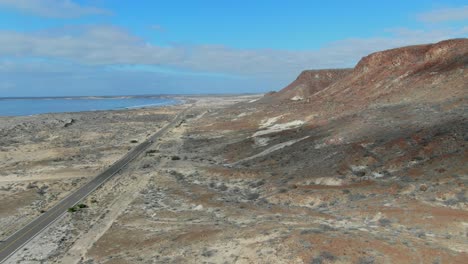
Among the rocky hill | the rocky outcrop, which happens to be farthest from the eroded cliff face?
the rocky hill

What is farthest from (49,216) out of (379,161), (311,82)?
(311,82)

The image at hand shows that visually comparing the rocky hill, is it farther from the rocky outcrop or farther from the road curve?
the rocky outcrop

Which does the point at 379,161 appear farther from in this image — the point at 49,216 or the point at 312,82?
the point at 312,82

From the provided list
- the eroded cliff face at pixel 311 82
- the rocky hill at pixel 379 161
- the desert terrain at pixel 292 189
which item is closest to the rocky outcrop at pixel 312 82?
the eroded cliff face at pixel 311 82

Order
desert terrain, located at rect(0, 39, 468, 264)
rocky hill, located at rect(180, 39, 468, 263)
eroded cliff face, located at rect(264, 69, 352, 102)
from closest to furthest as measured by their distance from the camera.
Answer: rocky hill, located at rect(180, 39, 468, 263)
desert terrain, located at rect(0, 39, 468, 264)
eroded cliff face, located at rect(264, 69, 352, 102)

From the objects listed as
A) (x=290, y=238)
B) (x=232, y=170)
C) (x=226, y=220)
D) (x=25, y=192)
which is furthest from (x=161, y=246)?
(x=25, y=192)

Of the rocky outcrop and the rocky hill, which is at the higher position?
the rocky outcrop

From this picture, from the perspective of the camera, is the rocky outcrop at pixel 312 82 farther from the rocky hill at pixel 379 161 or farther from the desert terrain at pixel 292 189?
the desert terrain at pixel 292 189

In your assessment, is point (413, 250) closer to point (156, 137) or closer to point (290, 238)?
point (290, 238)
